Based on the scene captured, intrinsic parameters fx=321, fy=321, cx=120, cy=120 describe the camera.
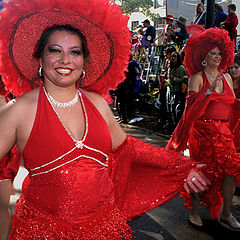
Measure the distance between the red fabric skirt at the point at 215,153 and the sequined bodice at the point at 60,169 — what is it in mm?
2136

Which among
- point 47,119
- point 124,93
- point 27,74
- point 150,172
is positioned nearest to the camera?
point 47,119

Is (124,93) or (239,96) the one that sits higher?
(239,96)

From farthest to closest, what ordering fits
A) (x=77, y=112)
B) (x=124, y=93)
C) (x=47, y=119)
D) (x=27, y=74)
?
(x=124, y=93), (x=27, y=74), (x=77, y=112), (x=47, y=119)

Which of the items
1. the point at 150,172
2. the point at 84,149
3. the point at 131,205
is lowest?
the point at 131,205

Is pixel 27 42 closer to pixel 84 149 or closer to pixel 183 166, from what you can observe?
pixel 84 149

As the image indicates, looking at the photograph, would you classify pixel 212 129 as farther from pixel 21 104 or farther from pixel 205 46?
pixel 21 104

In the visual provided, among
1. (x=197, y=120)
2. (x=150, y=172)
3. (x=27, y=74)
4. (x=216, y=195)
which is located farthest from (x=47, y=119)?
(x=216, y=195)

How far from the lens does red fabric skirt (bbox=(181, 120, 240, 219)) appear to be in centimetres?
351

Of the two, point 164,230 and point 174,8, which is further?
point 174,8

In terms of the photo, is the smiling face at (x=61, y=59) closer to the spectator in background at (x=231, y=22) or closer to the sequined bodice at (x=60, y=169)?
the sequined bodice at (x=60, y=169)

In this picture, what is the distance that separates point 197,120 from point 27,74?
2.28 meters

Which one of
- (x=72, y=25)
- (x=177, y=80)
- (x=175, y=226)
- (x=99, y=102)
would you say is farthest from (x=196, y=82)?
(x=177, y=80)

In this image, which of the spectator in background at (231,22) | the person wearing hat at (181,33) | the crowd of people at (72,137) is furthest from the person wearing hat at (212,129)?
the person wearing hat at (181,33)

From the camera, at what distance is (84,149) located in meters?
1.73
